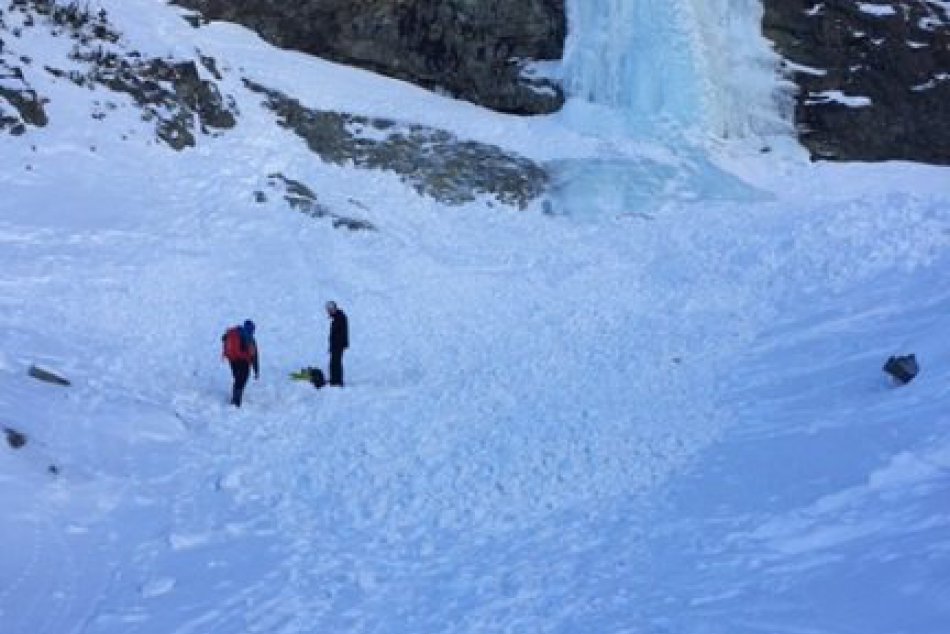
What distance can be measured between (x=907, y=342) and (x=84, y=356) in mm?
9645

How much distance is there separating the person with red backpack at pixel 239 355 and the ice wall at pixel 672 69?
46.8ft

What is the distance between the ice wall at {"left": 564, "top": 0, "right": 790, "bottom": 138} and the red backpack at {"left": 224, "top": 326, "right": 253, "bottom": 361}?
47.0ft

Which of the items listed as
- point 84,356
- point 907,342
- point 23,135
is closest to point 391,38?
point 23,135

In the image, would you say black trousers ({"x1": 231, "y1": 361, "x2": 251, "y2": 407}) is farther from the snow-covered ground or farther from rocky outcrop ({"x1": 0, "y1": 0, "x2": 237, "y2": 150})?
rocky outcrop ({"x1": 0, "y1": 0, "x2": 237, "y2": 150})

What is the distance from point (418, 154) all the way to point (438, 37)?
4.61m

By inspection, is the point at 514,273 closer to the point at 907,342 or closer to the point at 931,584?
the point at 907,342

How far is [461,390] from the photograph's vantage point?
46.1 ft

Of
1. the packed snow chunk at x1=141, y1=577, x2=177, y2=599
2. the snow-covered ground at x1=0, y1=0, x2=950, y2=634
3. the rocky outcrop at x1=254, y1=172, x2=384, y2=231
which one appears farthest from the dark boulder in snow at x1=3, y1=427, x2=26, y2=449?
the rocky outcrop at x1=254, y1=172, x2=384, y2=231

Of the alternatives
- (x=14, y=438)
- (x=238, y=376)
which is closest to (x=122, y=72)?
(x=238, y=376)

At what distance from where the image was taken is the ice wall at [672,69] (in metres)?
25.4

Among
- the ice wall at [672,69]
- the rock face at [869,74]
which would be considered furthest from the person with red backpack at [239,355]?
the rock face at [869,74]

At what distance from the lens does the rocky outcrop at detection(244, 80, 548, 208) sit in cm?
2298

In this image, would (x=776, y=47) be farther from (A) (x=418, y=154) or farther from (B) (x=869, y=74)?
(A) (x=418, y=154)

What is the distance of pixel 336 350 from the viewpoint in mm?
14109
